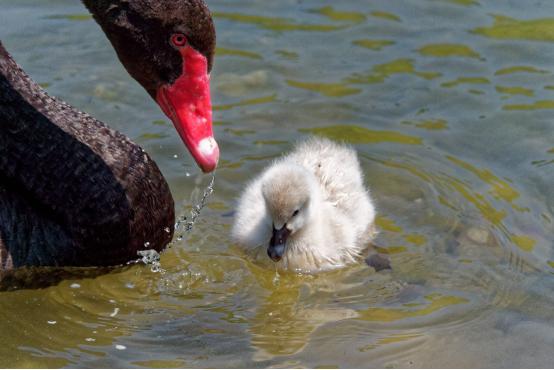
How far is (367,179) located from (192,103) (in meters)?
1.51

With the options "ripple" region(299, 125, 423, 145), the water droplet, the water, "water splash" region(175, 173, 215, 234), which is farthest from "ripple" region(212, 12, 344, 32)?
the water droplet

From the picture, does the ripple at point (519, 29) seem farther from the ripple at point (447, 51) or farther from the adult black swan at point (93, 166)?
the adult black swan at point (93, 166)

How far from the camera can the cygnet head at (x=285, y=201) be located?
4.21 metres

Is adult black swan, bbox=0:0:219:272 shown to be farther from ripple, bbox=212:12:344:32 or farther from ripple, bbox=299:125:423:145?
ripple, bbox=212:12:344:32

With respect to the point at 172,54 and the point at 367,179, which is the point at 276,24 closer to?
the point at 367,179

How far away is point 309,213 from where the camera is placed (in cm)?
446

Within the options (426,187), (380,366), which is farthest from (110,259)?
(426,187)

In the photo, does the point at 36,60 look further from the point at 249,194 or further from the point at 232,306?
the point at 232,306

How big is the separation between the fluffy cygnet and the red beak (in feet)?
1.63

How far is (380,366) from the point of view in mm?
3600

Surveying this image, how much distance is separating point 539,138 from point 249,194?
1.62 meters

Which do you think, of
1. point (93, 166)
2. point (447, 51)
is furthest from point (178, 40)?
point (447, 51)

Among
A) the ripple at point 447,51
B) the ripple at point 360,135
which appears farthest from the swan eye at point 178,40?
the ripple at point 447,51

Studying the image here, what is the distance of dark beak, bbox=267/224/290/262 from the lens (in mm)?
4172
